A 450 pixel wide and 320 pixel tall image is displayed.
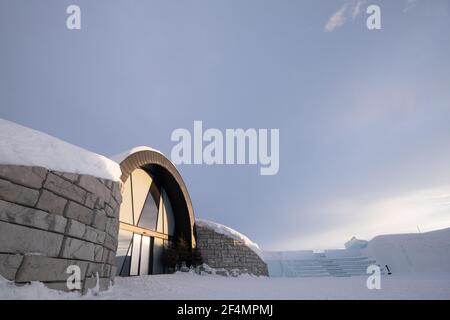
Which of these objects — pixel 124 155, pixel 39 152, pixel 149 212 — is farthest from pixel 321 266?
pixel 39 152

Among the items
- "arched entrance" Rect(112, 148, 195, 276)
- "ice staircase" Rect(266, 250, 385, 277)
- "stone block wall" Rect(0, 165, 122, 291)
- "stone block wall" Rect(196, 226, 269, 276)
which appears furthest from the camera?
"ice staircase" Rect(266, 250, 385, 277)

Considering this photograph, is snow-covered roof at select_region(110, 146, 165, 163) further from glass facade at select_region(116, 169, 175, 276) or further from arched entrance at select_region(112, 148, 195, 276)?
glass facade at select_region(116, 169, 175, 276)

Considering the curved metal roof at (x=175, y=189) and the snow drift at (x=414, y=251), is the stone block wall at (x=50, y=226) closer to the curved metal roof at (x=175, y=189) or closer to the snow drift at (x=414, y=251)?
the curved metal roof at (x=175, y=189)

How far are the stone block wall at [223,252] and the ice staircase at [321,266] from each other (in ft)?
27.6

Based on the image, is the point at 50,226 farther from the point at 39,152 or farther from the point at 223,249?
the point at 223,249

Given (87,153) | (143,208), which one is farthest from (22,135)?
(143,208)

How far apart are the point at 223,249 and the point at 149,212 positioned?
4.78 m

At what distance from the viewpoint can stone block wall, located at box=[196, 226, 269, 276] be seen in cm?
1162

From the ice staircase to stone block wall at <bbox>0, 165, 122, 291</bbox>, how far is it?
1822cm

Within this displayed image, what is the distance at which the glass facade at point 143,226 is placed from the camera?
7945 millimetres

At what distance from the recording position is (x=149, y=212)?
965 cm

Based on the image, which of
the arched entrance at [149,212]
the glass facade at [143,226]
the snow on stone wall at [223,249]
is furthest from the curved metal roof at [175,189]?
the snow on stone wall at [223,249]

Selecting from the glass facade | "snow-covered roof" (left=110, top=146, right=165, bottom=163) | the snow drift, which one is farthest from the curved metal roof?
the snow drift
